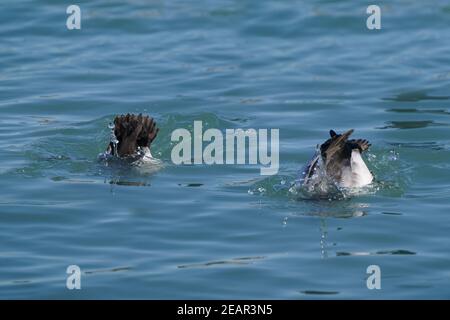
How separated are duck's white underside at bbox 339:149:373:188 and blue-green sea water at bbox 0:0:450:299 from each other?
5.4 inches

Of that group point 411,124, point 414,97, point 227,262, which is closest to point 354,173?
point 227,262

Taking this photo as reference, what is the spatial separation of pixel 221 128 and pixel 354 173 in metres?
2.93

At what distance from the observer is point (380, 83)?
15.5m

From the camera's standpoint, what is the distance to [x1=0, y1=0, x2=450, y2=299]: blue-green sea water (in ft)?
30.2

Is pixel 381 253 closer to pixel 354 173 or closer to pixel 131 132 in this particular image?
pixel 354 173

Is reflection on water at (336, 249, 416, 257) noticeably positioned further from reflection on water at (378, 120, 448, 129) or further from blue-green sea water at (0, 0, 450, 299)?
reflection on water at (378, 120, 448, 129)

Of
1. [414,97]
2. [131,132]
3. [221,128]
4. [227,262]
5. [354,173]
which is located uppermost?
[414,97]

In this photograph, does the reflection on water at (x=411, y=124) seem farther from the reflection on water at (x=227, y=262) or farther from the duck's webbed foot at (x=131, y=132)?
the reflection on water at (x=227, y=262)

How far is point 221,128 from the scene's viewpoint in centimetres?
1346

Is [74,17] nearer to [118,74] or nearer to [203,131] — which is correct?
[118,74]

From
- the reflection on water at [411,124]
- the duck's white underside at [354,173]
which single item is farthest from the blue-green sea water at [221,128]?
the duck's white underside at [354,173]

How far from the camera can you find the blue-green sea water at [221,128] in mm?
9195

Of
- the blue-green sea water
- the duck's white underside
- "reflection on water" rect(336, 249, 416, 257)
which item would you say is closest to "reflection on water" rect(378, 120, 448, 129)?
the blue-green sea water

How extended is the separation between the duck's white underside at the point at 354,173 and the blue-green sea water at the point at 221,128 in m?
0.14
